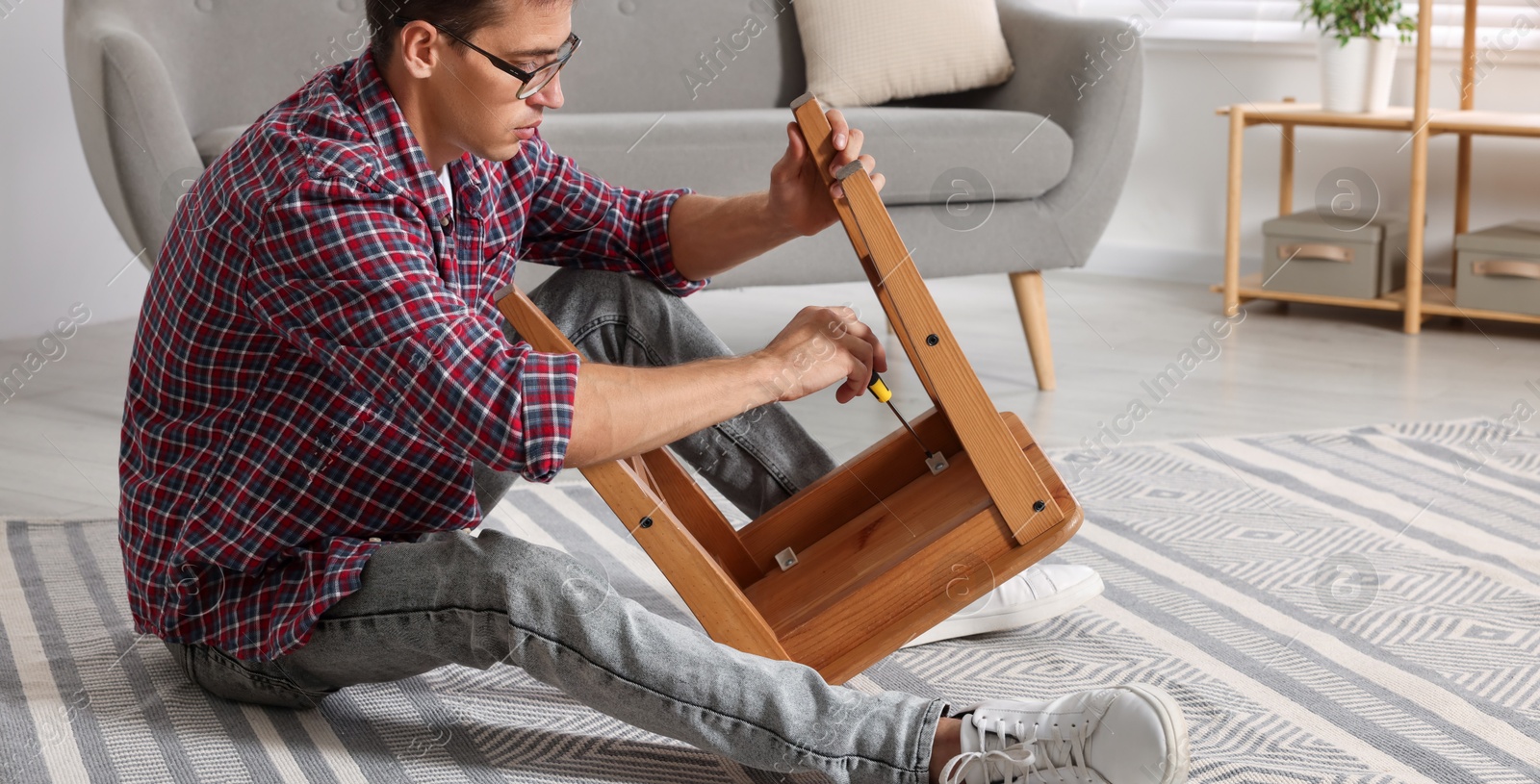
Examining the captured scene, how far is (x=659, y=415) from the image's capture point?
3.27ft

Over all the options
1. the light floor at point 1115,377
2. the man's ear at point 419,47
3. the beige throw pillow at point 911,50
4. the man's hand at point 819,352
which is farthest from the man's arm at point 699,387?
the beige throw pillow at point 911,50

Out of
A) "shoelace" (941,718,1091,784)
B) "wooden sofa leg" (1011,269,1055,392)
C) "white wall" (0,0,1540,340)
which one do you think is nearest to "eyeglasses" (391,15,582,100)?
"shoelace" (941,718,1091,784)

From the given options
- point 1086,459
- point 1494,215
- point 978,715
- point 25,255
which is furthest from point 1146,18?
point 978,715

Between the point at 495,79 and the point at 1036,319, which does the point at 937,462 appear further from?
the point at 1036,319

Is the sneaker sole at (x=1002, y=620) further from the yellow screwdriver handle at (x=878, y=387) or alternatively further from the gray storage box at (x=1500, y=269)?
the gray storage box at (x=1500, y=269)

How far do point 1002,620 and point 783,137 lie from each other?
99 cm

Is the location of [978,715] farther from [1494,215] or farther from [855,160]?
[1494,215]

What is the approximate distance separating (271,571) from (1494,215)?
2584mm

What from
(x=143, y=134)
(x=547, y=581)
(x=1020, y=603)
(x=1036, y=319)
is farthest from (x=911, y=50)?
(x=547, y=581)

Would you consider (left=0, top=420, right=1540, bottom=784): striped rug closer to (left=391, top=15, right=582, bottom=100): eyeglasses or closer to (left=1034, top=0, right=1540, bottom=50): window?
(left=391, top=15, right=582, bottom=100): eyeglasses

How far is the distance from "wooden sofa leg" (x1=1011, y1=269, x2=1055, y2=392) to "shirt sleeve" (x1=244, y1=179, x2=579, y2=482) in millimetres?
1427

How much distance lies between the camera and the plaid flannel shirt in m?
0.94

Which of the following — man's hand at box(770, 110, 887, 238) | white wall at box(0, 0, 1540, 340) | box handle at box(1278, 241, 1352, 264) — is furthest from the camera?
box handle at box(1278, 241, 1352, 264)

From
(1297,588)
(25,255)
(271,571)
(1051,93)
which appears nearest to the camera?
(271,571)
